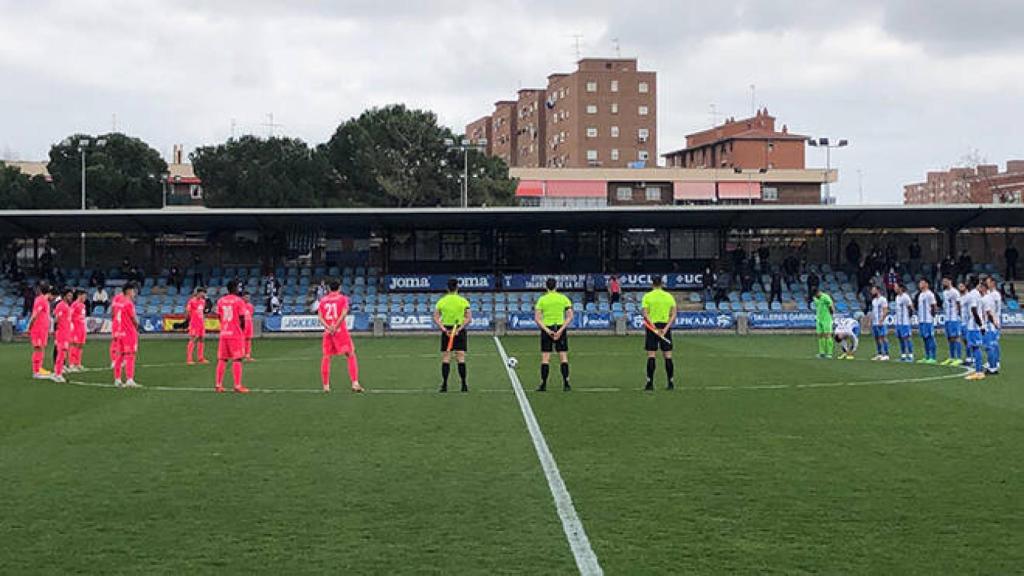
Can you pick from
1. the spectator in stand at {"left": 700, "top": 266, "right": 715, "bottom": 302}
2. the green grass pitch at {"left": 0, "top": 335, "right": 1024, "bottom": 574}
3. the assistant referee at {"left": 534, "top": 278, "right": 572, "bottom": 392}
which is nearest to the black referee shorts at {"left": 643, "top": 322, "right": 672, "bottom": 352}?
the green grass pitch at {"left": 0, "top": 335, "right": 1024, "bottom": 574}

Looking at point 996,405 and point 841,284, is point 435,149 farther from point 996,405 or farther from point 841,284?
point 996,405

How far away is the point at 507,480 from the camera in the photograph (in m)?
9.78

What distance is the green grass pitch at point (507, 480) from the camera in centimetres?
716

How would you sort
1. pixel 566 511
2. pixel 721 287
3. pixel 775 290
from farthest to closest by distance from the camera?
pixel 721 287 < pixel 775 290 < pixel 566 511

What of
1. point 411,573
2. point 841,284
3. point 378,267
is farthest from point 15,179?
point 411,573

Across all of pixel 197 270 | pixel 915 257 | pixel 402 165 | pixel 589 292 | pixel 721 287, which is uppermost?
pixel 402 165

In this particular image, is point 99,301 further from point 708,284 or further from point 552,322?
point 552,322

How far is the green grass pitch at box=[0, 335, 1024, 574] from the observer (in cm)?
716

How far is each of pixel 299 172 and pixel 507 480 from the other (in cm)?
6772

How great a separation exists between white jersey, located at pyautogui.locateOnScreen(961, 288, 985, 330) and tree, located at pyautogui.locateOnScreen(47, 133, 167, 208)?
62724 millimetres

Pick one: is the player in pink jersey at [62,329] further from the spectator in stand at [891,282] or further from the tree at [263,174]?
the tree at [263,174]

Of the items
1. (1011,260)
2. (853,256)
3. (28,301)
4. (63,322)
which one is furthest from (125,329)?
(1011,260)

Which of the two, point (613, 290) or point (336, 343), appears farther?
point (613, 290)

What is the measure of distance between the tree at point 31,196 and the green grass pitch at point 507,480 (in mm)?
57348
